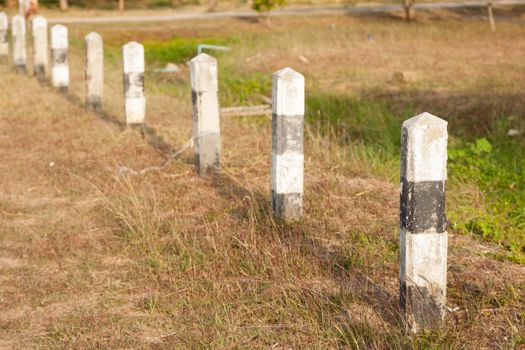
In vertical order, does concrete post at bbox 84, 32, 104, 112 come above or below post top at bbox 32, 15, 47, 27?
below

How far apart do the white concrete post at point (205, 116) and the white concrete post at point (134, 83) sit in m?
2.46

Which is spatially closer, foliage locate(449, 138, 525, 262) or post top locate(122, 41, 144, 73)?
foliage locate(449, 138, 525, 262)

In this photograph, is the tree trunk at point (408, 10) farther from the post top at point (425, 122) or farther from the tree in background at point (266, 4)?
the post top at point (425, 122)

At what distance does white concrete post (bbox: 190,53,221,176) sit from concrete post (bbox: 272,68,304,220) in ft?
5.72

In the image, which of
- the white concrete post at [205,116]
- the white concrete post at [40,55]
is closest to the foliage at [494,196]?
the white concrete post at [205,116]

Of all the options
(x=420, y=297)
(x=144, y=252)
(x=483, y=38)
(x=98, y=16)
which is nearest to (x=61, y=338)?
→ (x=144, y=252)

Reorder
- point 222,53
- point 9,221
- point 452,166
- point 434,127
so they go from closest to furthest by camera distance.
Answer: point 434,127, point 9,221, point 452,166, point 222,53

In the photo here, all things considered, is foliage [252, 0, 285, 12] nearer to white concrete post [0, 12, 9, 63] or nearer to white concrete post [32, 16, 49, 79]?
white concrete post [0, 12, 9, 63]

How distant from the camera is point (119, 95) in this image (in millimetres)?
13719

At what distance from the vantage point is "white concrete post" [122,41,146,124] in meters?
10.6

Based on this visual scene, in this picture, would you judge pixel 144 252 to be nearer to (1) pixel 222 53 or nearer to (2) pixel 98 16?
(1) pixel 222 53

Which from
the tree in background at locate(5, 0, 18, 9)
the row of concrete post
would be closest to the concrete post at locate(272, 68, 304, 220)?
the row of concrete post

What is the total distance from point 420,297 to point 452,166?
489 centimetres

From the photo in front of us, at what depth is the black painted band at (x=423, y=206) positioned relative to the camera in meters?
4.36
